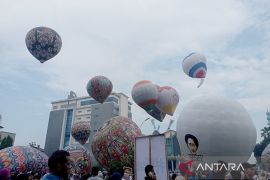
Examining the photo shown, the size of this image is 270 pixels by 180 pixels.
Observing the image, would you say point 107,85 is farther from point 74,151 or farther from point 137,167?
point 137,167

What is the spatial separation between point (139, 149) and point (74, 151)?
10.0m

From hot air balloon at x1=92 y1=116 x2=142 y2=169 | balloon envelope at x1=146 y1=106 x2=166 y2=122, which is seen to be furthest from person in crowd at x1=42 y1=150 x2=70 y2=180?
balloon envelope at x1=146 y1=106 x2=166 y2=122

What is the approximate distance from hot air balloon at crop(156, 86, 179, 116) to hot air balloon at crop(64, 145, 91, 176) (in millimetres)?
7972

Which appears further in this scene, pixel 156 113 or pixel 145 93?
pixel 156 113

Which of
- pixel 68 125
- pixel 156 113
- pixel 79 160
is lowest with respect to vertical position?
pixel 79 160

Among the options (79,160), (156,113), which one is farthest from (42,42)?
(156,113)

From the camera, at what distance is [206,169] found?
6.90 feet

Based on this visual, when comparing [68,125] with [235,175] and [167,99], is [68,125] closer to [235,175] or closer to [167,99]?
[167,99]

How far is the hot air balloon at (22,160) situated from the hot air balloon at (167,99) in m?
10.9

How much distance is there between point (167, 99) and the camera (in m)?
21.8

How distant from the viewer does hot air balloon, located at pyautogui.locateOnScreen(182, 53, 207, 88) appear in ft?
64.1

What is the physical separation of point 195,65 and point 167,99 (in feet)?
12.6

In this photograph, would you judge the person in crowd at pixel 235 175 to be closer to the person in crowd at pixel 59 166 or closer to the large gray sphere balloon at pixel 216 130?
the person in crowd at pixel 59 166

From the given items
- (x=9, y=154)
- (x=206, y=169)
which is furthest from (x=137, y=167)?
(x=9, y=154)
